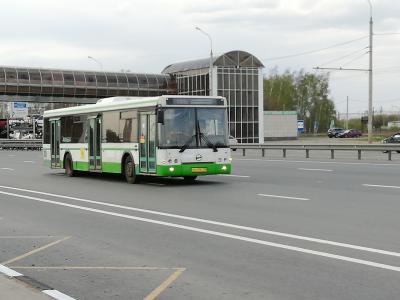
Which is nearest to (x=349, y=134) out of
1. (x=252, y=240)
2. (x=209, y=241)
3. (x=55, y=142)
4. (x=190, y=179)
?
(x=55, y=142)

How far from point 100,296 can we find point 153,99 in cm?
1341

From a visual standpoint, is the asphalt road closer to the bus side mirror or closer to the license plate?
the license plate

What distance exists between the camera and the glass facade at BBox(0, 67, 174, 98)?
71.3 m

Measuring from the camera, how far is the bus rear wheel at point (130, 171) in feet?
66.8

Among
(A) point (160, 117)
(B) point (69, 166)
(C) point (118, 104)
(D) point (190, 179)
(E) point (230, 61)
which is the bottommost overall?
(D) point (190, 179)

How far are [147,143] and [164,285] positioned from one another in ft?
42.3

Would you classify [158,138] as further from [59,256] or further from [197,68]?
[197,68]

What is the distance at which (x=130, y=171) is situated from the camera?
67.4ft

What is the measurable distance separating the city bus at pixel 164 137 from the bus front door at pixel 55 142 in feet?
13.4

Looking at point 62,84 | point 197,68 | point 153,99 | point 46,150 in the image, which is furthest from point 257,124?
point 153,99

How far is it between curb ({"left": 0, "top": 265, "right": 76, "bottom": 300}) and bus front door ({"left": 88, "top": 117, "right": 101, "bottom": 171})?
14816 millimetres

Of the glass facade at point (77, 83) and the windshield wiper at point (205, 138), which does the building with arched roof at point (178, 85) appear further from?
the windshield wiper at point (205, 138)

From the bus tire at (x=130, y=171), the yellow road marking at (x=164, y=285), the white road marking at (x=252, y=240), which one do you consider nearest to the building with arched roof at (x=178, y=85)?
the bus tire at (x=130, y=171)

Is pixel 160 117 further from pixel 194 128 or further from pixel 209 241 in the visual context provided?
pixel 209 241
